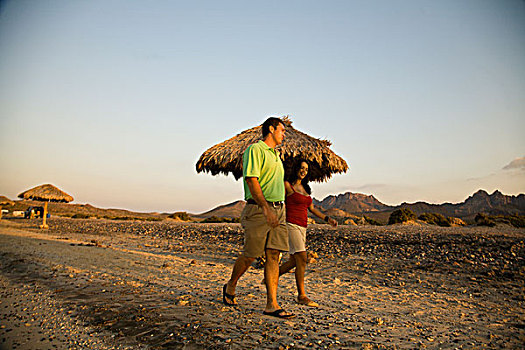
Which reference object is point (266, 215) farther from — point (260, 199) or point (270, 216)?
point (260, 199)

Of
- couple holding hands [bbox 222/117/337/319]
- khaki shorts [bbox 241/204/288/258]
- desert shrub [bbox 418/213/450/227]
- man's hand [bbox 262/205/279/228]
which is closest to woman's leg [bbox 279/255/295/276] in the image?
couple holding hands [bbox 222/117/337/319]

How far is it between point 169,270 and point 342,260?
3.85 m

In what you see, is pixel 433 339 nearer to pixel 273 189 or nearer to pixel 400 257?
pixel 273 189

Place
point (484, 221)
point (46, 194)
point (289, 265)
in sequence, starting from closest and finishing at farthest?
point (289, 265), point (484, 221), point (46, 194)

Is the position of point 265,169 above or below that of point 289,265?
above

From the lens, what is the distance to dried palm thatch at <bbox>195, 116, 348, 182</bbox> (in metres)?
7.64

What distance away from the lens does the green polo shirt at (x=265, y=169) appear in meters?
3.35

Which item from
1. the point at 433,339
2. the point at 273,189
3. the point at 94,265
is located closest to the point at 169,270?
the point at 94,265

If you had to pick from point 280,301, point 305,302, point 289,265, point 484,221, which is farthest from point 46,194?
point 484,221

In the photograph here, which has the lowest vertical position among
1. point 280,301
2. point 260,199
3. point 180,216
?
point 280,301

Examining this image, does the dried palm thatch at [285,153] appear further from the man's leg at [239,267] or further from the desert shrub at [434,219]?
the desert shrub at [434,219]

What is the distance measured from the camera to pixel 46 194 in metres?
20.8

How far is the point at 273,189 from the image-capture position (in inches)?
138

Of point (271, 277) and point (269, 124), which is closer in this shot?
point (271, 277)
